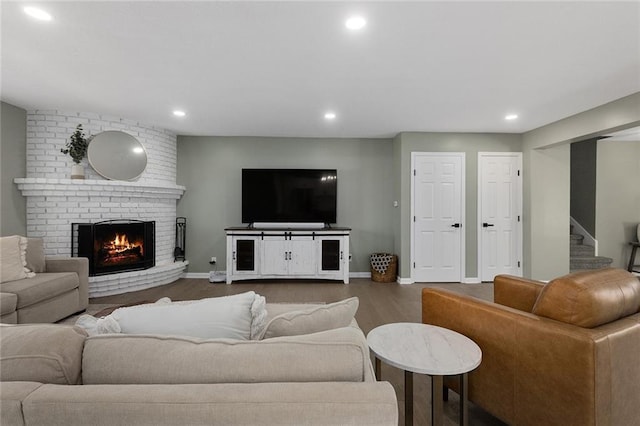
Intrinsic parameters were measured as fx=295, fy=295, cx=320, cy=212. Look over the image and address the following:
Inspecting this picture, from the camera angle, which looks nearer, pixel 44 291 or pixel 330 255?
pixel 44 291

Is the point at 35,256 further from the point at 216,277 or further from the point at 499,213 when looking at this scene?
the point at 499,213

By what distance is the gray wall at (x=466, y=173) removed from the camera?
15.4 feet

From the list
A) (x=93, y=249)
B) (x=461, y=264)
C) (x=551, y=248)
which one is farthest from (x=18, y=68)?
(x=551, y=248)

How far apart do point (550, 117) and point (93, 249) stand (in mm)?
6322

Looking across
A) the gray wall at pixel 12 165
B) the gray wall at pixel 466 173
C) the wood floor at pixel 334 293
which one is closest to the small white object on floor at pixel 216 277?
the wood floor at pixel 334 293

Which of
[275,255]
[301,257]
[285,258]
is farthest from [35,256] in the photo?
[301,257]

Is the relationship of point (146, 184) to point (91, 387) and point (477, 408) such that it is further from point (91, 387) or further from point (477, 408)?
point (477, 408)

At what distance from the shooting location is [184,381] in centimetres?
85

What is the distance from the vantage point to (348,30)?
2.04m

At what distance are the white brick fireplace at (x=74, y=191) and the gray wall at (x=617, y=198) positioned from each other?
7716 millimetres

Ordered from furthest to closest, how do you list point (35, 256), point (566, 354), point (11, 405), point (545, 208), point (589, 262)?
1. point (589, 262)
2. point (545, 208)
3. point (35, 256)
4. point (566, 354)
5. point (11, 405)

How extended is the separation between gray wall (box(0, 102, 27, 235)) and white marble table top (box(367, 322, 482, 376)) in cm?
462

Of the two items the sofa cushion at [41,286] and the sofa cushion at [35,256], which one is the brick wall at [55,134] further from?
the sofa cushion at [41,286]

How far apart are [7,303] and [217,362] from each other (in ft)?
9.04
